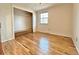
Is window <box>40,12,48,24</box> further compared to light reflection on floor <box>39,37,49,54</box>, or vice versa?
window <box>40,12,48,24</box>

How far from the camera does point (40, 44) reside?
1.88 metres

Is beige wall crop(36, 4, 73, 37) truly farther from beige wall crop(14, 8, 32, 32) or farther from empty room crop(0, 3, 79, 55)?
beige wall crop(14, 8, 32, 32)

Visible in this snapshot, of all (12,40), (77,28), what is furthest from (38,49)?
(77,28)

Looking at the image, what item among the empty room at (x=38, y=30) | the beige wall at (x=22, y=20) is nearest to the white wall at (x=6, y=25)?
the empty room at (x=38, y=30)

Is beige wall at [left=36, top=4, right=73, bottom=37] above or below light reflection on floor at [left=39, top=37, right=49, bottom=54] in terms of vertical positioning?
above

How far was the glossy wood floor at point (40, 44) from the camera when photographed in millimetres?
1739

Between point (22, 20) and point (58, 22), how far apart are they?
677 millimetres

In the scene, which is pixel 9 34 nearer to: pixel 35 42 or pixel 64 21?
pixel 35 42

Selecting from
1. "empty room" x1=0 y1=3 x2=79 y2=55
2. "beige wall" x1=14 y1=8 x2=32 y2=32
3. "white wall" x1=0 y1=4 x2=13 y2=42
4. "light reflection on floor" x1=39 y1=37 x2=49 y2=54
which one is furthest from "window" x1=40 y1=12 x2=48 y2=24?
"white wall" x1=0 y1=4 x2=13 y2=42

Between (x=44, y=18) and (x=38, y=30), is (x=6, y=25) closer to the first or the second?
(x=38, y=30)

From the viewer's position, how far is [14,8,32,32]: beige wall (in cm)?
178

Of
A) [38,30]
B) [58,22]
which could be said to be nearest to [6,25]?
[38,30]

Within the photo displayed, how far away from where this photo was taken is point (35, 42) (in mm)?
1944

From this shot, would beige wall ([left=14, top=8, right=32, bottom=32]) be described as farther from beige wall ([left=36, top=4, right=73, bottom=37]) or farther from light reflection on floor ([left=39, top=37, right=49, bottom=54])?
light reflection on floor ([left=39, top=37, right=49, bottom=54])
